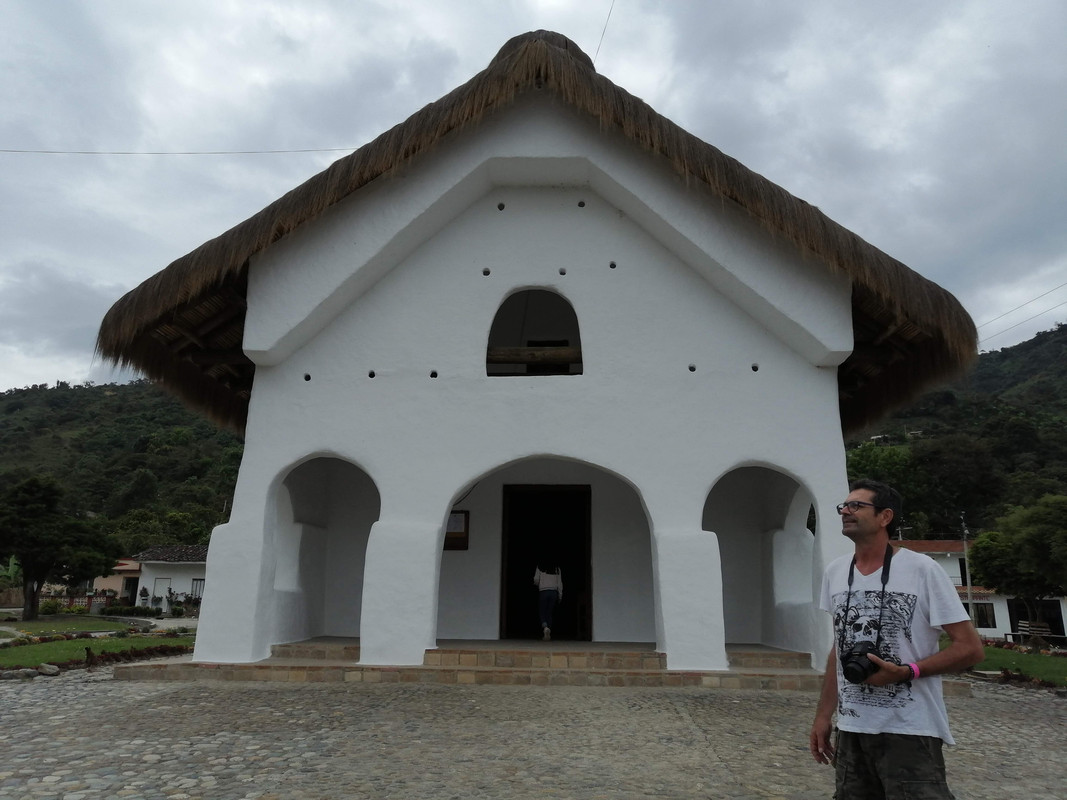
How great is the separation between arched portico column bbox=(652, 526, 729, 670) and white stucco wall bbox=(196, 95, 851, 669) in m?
0.02

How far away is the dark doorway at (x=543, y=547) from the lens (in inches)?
374

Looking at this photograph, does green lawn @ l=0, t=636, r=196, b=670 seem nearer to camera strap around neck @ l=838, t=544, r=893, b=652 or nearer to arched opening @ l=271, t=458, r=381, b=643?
arched opening @ l=271, t=458, r=381, b=643

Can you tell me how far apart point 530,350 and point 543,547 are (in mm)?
3573

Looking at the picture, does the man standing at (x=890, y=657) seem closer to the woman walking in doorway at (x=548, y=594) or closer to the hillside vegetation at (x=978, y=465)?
the woman walking in doorway at (x=548, y=594)

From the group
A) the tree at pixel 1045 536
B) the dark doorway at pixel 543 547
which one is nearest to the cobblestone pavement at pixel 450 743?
the dark doorway at pixel 543 547

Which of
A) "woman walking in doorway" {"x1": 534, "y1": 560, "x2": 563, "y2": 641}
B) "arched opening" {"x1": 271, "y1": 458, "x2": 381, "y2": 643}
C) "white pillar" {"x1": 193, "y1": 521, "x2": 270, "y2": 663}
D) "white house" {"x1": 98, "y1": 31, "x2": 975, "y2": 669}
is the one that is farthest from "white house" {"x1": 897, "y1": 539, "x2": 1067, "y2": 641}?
"white pillar" {"x1": 193, "y1": 521, "x2": 270, "y2": 663}

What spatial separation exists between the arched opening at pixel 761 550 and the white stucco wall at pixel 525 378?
1.33m

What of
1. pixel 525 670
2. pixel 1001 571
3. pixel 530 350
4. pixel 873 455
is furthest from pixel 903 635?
pixel 873 455

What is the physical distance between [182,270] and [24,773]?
15.3ft

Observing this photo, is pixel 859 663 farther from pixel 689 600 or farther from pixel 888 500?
pixel 689 600

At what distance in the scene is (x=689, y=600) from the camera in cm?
701

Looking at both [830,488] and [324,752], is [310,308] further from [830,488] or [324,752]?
[830,488]

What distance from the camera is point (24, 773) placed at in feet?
11.8

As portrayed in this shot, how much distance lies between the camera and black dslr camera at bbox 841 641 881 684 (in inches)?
86.4
